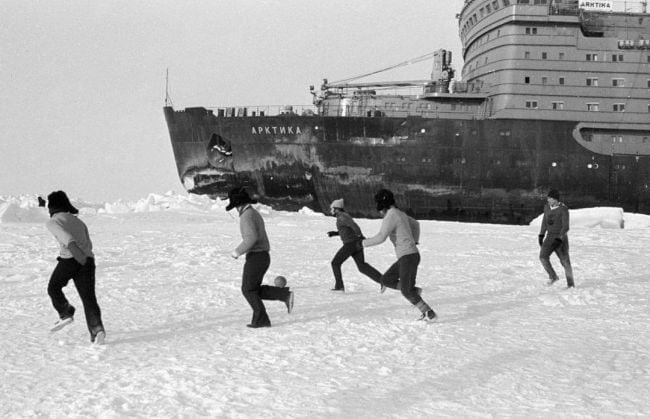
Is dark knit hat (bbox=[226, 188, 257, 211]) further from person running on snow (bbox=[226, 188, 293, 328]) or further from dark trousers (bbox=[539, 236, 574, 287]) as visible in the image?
dark trousers (bbox=[539, 236, 574, 287])

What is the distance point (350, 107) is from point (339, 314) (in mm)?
24147

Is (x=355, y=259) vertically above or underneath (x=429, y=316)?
above

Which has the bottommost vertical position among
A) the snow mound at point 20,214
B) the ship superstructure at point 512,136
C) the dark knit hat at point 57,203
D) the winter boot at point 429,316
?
the winter boot at point 429,316

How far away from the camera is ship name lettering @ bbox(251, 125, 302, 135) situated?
28.4m

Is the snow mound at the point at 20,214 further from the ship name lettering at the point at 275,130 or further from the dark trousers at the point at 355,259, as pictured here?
the dark trousers at the point at 355,259

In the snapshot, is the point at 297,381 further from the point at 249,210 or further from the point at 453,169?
the point at 453,169

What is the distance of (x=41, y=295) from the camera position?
8.98 meters

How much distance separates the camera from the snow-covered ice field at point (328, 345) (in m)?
4.48

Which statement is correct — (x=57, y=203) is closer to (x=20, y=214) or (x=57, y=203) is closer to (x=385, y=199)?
(x=385, y=199)

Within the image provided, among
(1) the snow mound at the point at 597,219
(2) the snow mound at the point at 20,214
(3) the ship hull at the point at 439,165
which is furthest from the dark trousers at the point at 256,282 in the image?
(3) the ship hull at the point at 439,165

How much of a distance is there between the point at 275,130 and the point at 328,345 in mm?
23053

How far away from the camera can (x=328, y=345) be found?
613 cm

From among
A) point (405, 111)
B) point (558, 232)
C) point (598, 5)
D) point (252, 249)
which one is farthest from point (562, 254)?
point (598, 5)

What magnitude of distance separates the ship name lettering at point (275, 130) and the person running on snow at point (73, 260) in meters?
22.3
